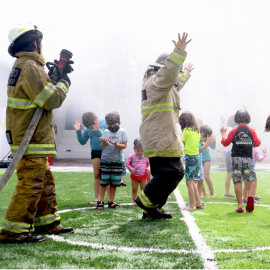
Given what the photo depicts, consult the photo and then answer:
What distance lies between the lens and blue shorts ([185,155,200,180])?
4605 mm

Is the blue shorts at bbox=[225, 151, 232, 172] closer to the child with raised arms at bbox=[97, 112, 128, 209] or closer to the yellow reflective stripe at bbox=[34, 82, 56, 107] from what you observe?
the child with raised arms at bbox=[97, 112, 128, 209]

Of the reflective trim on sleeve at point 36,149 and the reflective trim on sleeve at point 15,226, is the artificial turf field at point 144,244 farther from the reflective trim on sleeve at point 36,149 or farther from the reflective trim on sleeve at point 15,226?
the reflective trim on sleeve at point 36,149

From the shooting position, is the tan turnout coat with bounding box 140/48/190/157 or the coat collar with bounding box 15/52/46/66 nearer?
the coat collar with bounding box 15/52/46/66

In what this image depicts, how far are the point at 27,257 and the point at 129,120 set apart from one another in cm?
2317

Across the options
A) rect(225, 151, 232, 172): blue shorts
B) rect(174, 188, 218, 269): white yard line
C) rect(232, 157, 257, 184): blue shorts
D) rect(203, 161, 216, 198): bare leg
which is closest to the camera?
rect(174, 188, 218, 269): white yard line

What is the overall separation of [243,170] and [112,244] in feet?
8.45

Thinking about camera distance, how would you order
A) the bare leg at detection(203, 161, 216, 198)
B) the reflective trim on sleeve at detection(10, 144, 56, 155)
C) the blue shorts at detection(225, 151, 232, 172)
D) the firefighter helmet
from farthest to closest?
the blue shorts at detection(225, 151, 232, 172) < the bare leg at detection(203, 161, 216, 198) < the firefighter helmet < the reflective trim on sleeve at detection(10, 144, 56, 155)

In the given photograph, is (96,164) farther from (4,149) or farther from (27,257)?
(4,149)

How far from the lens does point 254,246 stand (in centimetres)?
266

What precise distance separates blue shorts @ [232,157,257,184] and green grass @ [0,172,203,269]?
1.03 meters

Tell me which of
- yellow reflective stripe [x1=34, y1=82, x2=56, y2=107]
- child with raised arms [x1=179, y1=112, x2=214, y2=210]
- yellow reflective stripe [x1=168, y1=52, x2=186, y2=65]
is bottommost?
child with raised arms [x1=179, y1=112, x2=214, y2=210]

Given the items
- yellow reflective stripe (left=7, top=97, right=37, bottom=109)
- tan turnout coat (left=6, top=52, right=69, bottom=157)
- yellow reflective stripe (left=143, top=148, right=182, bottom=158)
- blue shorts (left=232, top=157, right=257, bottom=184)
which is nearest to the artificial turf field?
blue shorts (left=232, top=157, right=257, bottom=184)

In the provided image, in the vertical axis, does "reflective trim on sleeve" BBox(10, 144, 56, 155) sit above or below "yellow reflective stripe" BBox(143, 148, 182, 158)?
above

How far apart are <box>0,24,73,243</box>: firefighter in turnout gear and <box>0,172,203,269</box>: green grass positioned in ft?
0.73
